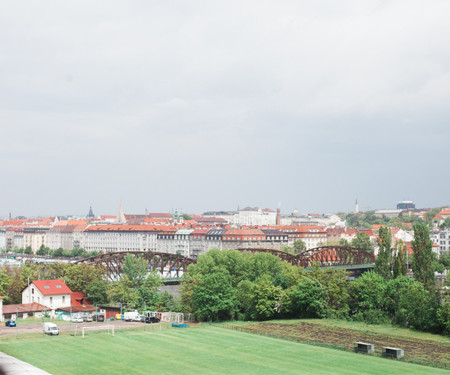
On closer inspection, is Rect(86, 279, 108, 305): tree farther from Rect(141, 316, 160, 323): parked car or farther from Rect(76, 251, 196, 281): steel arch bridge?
Rect(76, 251, 196, 281): steel arch bridge

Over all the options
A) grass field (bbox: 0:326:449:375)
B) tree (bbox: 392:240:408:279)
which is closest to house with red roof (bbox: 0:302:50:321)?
grass field (bbox: 0:326:449:375)

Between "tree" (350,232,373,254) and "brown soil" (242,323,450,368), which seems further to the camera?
"tree" (350,232,373,254)

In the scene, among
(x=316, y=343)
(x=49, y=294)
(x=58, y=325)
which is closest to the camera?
(x=316, y=343)

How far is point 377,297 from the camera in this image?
7231 centimetres

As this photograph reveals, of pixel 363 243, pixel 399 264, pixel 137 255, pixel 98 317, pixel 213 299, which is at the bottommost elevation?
pixel 98 317

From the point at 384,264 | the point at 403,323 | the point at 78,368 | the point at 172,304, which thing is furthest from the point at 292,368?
the point at 384,264

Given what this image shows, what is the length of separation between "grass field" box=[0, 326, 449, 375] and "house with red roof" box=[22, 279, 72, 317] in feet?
66.0

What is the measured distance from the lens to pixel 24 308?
244 ft

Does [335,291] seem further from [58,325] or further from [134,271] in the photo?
[134,271]

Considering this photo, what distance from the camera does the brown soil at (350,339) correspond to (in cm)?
4953

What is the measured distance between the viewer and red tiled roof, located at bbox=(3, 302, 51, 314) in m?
72.7

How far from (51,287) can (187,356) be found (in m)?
35.7

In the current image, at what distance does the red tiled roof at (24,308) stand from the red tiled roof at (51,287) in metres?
1.88

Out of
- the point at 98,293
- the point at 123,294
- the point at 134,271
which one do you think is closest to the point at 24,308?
the point at 98,293
